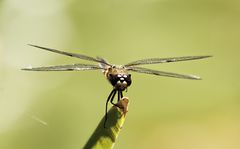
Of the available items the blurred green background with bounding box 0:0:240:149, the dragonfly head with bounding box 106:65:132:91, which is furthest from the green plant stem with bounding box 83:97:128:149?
the blurred green background with bounding box 0:0:240:149

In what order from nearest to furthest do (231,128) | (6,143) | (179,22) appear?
1. (6,143)
2. (231,128)
3. (179,22)

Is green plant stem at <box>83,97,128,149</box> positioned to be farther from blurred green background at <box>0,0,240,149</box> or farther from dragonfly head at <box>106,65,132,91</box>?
blurred green background at <box>0,0,240,149</box>

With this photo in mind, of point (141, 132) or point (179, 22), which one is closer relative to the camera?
point (141, 132)

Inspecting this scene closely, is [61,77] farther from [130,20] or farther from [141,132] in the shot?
[130,20]

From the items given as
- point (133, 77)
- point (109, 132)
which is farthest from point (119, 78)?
A: point (133, 77)

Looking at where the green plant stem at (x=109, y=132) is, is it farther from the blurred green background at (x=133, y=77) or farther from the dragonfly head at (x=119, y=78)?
the blurred green background at (x=133, y=77)

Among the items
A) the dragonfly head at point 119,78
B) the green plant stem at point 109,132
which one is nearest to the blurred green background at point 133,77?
the dragonfly head at point 119,78

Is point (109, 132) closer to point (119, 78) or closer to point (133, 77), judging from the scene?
point (119, 78)

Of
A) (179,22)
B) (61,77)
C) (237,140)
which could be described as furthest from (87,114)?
(179,22)
